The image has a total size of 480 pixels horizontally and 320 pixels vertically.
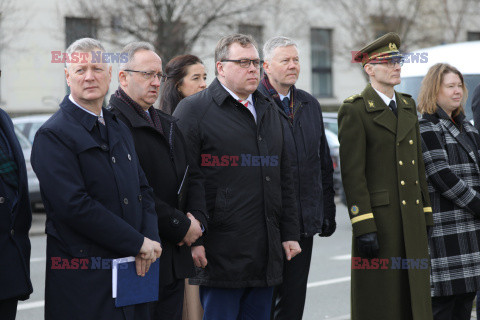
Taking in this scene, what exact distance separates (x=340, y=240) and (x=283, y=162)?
6462 mm

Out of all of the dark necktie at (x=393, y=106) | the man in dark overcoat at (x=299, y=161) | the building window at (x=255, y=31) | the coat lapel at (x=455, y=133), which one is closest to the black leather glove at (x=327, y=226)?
the man in dark overcoat at (x=299, y=161)

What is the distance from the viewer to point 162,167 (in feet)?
13.6

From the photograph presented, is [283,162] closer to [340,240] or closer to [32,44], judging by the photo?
[340,240]

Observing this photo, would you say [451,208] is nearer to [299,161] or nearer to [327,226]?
[327,226]

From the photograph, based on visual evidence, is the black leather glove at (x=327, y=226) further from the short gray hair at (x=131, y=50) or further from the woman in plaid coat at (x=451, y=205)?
the short gray hair at (x=131, y=50)

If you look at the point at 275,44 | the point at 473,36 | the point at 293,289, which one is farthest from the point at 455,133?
the point at 473,36

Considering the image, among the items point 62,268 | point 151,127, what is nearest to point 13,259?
point 62,268

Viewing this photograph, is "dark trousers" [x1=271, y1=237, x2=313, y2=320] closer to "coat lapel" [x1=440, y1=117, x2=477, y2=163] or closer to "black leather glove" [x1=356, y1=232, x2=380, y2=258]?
"black leather glove" [x1=356, y1=232, x2=380, y2=258]

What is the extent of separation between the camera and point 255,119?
4.59 m

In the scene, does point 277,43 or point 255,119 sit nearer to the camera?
point 255,119

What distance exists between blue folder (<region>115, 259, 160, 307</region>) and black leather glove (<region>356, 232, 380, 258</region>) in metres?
1.53

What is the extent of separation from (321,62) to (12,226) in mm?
27621

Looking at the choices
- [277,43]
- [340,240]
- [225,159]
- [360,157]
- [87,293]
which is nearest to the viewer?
[87,293]
